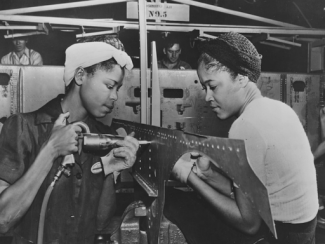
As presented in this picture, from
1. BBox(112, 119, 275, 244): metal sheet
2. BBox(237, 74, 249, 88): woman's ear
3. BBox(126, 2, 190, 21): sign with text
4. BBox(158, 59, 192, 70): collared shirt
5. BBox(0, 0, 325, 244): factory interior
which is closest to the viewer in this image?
BBox(112, 119, 275, 244): metal sheet

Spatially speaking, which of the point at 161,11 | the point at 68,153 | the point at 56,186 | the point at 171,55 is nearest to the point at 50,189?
the point at 56,186

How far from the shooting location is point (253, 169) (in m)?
0.90

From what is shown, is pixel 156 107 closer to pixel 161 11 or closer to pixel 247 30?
pixel 161 11

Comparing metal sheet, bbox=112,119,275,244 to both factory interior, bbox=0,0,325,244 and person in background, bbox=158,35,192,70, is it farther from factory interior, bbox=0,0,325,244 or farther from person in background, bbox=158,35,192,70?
person in background, bbox=158,35,192,70

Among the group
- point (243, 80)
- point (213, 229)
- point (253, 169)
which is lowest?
point (213, 229)

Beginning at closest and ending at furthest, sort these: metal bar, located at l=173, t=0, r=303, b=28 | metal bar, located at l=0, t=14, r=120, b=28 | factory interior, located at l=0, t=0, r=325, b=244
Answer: factory interior, located at l=0, t=0, r=325, b=244 < metal bar, located at l=0, t=14, r=120, b=28 < metal bar, located at l=173, t=0, r=303, b=28

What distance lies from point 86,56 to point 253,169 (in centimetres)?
78

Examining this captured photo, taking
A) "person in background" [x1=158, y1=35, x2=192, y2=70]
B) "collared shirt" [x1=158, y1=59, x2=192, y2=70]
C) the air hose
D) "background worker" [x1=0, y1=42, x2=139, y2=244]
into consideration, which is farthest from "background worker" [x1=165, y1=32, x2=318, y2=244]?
"person in background" [x1=158, y1=35, x2=192, y2=70]

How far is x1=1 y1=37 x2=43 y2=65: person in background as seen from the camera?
6.00 feet

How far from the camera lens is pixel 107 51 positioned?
1164mm

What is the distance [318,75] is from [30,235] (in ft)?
5.66

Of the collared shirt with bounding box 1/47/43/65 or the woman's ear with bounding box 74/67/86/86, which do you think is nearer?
the woman's ear with bounding box 74/67/86/86

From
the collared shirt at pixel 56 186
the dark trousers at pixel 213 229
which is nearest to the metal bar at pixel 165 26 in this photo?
the collared shirt at pixel 56 186

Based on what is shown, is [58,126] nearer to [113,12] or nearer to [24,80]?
[24,80]
